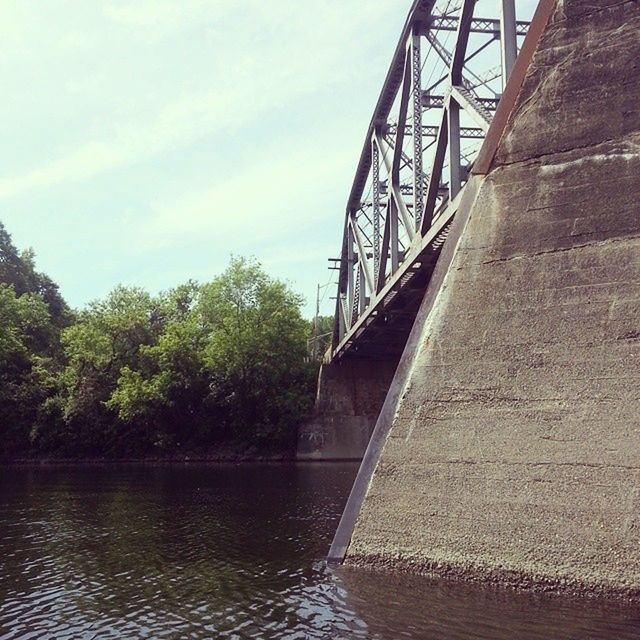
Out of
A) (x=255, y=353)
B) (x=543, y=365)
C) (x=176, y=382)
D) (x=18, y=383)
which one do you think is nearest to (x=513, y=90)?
(x=543, y=365)

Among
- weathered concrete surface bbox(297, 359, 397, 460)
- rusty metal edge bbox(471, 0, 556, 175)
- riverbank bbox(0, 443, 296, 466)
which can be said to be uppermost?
rusty metal edge bbox(471, 0, 556, 175)

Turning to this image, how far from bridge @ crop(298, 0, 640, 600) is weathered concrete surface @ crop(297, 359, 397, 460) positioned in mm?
33482

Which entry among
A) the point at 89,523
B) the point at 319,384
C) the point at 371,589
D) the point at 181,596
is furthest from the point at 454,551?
the point at 319,384

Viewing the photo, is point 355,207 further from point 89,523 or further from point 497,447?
point 497,447

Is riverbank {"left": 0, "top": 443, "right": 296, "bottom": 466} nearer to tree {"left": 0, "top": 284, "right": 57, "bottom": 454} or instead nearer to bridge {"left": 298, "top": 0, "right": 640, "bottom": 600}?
tree {"left": 0, "top": 284, "right": 57, "bottom": 454}

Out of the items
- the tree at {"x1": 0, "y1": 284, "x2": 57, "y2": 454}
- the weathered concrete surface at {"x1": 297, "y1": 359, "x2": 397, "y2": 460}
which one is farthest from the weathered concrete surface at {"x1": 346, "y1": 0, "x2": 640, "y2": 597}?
the tree at {"x1": 0, "y1": 284, "x2": 57, "y2": 454}

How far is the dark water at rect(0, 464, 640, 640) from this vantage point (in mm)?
7555

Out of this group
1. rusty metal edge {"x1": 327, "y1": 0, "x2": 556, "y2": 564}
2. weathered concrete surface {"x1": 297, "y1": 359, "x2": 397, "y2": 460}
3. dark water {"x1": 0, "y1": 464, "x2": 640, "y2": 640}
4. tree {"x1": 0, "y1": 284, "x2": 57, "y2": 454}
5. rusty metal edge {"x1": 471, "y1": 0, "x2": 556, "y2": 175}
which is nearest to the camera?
dark water {"x1": 0, "y1": 464, "x2": 640, "y2": 640}

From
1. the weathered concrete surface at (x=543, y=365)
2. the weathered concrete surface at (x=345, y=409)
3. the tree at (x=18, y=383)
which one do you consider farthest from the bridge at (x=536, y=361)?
the tree at (x=18, y=383)

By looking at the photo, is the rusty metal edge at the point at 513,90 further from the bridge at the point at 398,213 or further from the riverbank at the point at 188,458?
the riverbank at the point at 188,458

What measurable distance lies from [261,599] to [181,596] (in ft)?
4.08

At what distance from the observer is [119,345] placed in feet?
158

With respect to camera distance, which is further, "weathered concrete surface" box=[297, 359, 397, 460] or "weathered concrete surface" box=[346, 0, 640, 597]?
"weathered concrete surface" box=[297, 359, 397, 460]

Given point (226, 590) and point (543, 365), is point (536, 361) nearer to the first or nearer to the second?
point (543, 365)
